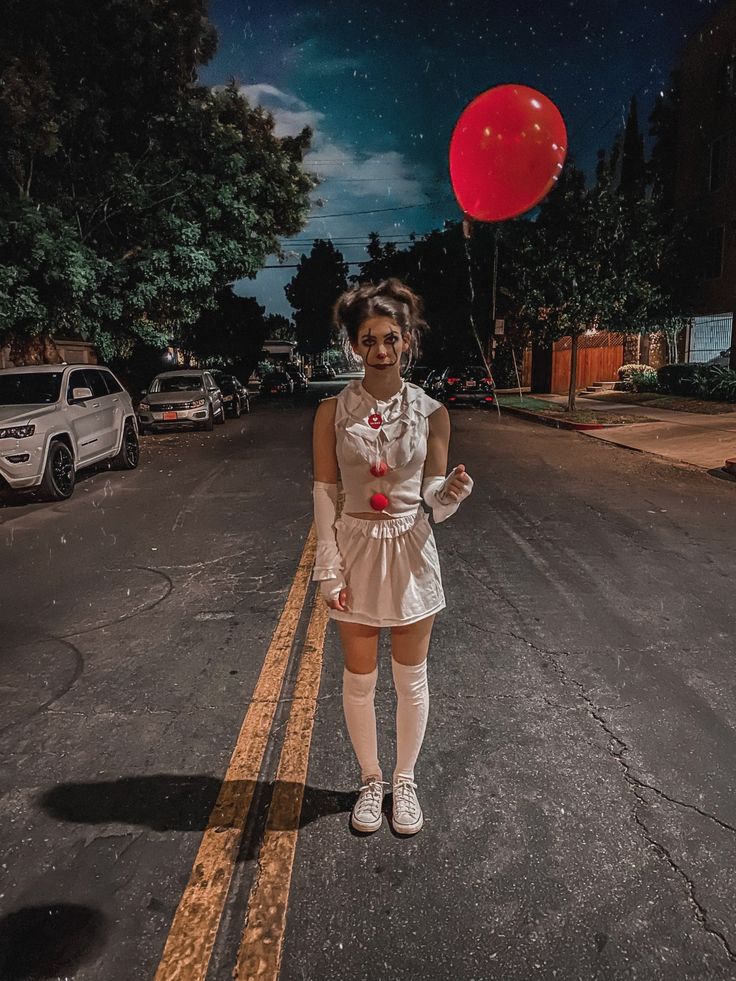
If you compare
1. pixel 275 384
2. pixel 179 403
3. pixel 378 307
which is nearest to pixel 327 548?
pixel 378 307

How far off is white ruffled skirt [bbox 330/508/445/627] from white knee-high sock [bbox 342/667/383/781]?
0.27 metres

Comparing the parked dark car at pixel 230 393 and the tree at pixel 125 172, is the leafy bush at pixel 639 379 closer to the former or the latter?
the parked dark car at pixel 230 393

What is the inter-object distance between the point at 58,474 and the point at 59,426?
0.64 m

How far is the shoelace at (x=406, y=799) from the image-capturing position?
2.69 metres

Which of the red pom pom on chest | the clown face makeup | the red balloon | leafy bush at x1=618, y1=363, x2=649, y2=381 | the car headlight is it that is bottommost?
leafy bush at x1=618, y1=363, x2=649, y2=381

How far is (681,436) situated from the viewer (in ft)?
48.8

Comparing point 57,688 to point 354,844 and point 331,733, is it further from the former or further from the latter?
point 354,844

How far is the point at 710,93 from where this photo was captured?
25188 millimetres

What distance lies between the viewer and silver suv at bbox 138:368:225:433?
59.0 feet

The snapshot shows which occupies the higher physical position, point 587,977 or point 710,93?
point 710,93

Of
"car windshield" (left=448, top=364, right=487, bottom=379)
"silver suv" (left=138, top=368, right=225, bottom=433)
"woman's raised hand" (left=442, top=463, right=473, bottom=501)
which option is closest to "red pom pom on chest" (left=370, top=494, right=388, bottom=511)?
"woman's raised hand" (left=442, top=463, right=473, bottom=501)

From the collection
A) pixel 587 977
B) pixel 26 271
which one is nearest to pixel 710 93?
pixel 26 271

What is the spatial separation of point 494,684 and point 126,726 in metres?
1.91

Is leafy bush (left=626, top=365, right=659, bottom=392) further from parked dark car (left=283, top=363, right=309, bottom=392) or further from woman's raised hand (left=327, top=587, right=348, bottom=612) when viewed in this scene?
woman's raised hand (left=327, top=587, right=348, bottom=612)
